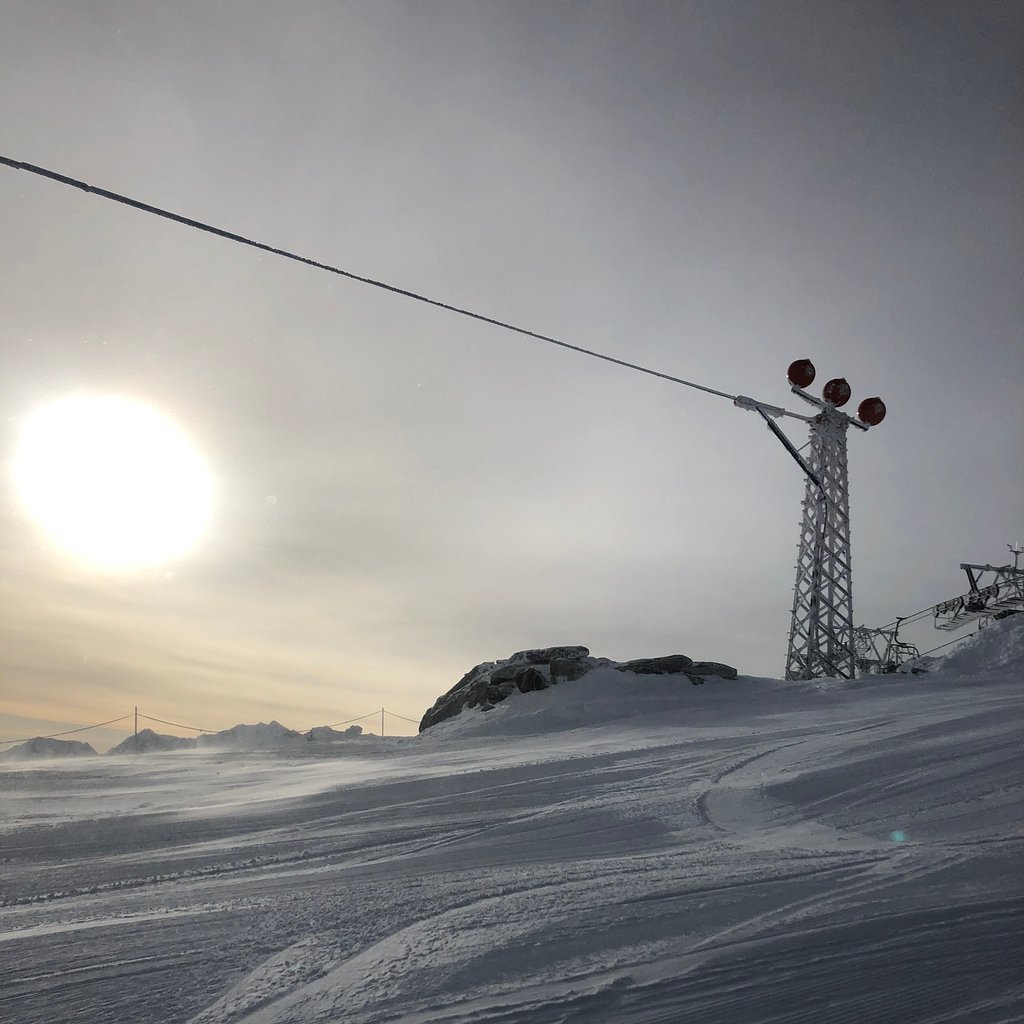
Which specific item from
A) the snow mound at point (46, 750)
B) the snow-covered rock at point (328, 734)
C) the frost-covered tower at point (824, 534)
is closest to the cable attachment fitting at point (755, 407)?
the frost-covered tower at point (824, 534)

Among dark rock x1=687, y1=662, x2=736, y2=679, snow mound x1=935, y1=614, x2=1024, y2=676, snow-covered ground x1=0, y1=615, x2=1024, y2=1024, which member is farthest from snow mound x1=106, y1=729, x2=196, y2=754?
snow mound x1=935, y1=614, x2=1024, y2=676

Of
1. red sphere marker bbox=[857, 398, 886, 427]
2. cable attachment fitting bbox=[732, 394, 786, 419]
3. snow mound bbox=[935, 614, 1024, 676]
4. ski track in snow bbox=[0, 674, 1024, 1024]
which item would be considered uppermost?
red sphere marker bbox=[857, 398, 886, 427]

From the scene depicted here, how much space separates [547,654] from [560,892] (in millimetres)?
13945

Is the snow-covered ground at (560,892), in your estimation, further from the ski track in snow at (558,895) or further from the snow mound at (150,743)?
the snow mound at (150,743)

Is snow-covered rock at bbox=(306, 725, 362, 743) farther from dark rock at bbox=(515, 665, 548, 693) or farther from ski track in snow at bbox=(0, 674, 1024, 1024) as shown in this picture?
ski track in snow at bbox=(0, 674, 1024, 1024)

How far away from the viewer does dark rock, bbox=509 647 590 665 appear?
54.0 feet

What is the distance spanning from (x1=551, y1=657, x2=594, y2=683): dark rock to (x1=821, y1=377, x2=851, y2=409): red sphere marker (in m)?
9.28

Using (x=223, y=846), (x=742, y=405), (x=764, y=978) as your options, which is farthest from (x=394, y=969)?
(x=742, y=405)

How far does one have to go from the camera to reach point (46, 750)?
631 inches

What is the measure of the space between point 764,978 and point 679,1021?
0.40m

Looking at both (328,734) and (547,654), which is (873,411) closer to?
(547,654)

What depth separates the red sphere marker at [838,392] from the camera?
17.5 m

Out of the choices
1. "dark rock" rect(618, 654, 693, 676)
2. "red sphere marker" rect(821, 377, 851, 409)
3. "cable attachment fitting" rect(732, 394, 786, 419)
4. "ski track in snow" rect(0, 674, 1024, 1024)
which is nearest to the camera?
"ski track in snow" rect(0, 674, 1024, 1024)

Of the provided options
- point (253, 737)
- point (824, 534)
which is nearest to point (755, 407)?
point (824, 534)
